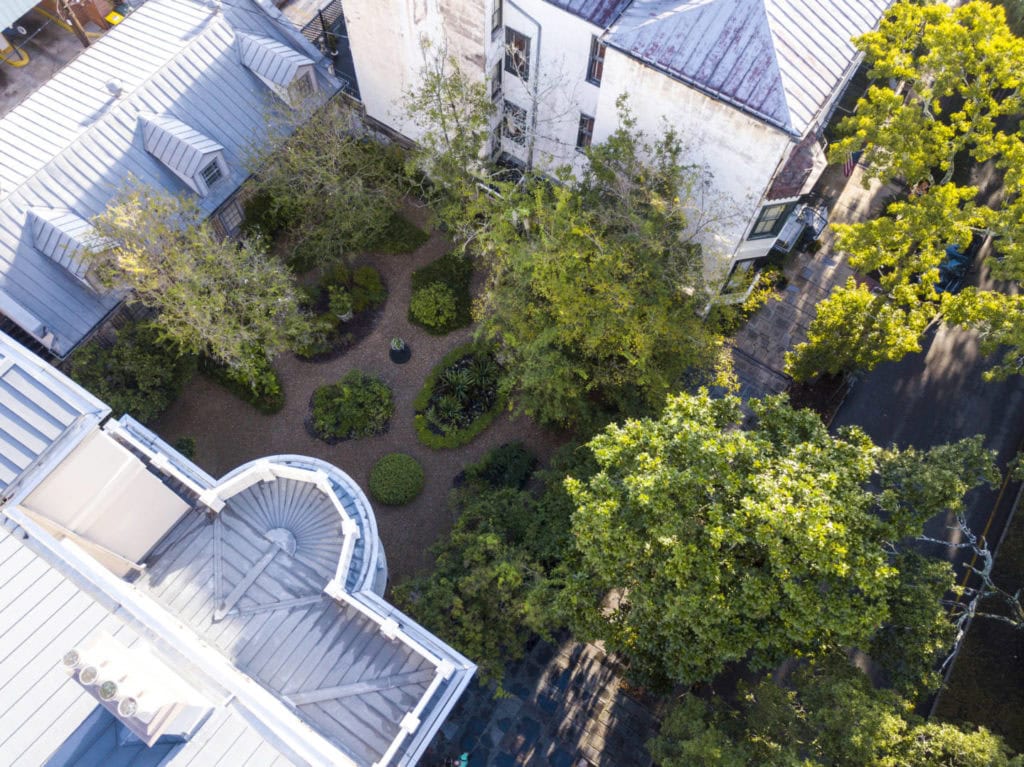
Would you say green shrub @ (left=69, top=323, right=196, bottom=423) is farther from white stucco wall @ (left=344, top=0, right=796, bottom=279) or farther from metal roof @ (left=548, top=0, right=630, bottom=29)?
metal roof @ (left=548, top=0, right=630, bottom=29)

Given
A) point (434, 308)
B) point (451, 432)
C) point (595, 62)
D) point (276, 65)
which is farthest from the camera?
point (434, 308)

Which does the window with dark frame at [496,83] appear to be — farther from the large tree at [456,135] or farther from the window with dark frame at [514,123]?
the window with dark frame at [514,123]

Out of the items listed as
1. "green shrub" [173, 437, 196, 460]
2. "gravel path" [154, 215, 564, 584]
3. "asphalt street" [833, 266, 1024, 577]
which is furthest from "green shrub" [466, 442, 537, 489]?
"asphalt street" [833, 266, 1024, 577]

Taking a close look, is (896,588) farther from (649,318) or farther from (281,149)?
(281,149)

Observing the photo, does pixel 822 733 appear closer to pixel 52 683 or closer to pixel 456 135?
pixel 52 683

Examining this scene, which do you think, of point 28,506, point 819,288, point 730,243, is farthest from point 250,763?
point 819,288

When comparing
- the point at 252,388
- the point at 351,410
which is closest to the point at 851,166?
the point at 351,410
